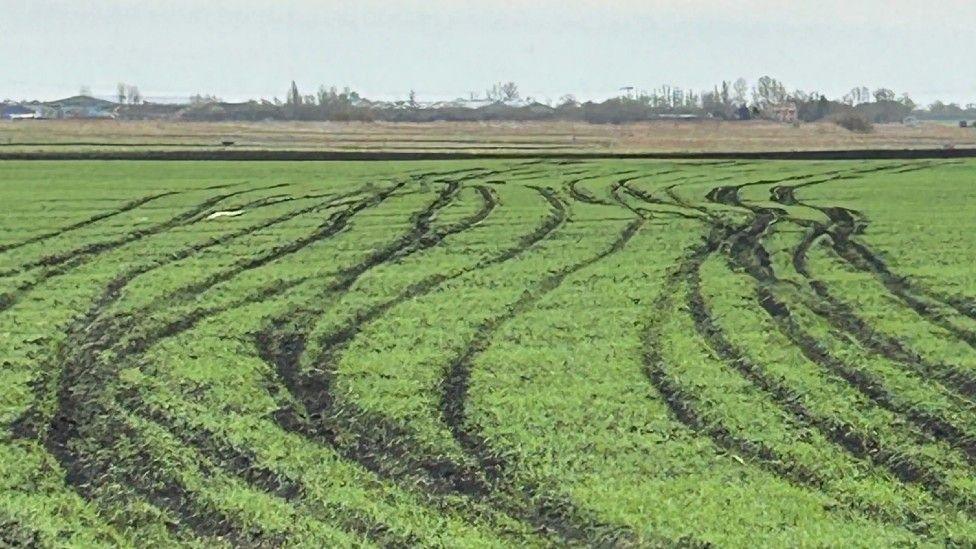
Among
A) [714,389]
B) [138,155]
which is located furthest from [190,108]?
[714,389]

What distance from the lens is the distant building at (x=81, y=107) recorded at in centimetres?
14775

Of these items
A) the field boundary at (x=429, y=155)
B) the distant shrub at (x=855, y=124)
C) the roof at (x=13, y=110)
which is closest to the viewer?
the field boundary at (x=429, y=155)

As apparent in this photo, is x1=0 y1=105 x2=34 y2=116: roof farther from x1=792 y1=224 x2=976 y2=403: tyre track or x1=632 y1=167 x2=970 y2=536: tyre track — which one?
x1=792 y1=224 x2=976 y2=403: tyre track

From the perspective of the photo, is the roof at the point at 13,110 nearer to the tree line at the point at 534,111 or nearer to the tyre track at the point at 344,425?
the tree line at the point at 534,111

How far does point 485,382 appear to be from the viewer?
42.9ft

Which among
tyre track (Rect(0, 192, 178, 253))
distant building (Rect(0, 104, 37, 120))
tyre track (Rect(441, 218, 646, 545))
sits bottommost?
tyre track (Rect(441, 218, 646, 545))

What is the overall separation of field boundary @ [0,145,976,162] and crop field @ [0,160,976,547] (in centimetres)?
2055

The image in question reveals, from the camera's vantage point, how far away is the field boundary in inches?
1865

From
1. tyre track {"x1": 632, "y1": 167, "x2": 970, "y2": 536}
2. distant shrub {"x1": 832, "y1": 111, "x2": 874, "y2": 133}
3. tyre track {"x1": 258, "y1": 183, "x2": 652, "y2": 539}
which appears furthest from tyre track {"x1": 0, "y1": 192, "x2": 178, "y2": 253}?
distant shrub {"x1": 832, "y1": 111, "x2": 874, "y2": 133}

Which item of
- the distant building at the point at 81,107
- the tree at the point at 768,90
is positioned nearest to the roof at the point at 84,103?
the distant building at the point at 81,107

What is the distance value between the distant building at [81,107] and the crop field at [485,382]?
13046cm

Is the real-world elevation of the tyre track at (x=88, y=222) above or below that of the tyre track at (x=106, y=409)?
above

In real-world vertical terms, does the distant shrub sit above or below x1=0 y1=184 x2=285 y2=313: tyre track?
above

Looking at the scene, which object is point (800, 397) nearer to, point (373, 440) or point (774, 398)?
point (774, 398)
